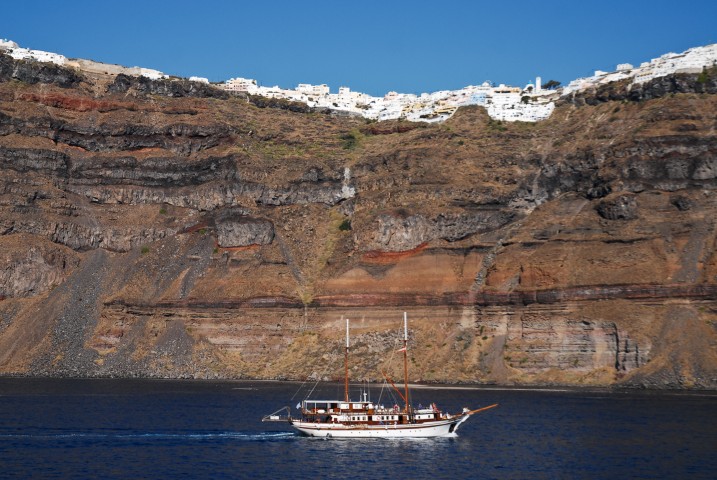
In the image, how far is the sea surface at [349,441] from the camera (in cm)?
6962

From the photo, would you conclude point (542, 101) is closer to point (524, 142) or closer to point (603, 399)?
point (524, 142)

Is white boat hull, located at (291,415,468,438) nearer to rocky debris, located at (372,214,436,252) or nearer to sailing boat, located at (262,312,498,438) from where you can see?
sailing boat, located at (262,312,498,438)

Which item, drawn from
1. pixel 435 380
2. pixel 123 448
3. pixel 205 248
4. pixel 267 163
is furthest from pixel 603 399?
pixel 267 163

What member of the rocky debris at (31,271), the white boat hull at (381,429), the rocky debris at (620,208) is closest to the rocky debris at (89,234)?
the rocky debris at (31,271)

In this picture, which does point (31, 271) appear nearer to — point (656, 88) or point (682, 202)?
point (682, 202)

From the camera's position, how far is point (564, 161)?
15938 cm

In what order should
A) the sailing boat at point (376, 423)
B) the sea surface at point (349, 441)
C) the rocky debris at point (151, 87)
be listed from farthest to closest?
the rocky debris at point (151, 87)
the sailing boat at point (376, 423)
the sea surface at point (349, 441)

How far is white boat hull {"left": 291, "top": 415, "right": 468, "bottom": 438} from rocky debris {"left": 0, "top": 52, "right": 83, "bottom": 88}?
391ft

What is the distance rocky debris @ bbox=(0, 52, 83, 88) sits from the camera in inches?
7382

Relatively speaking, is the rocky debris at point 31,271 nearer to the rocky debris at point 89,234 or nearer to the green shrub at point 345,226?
the rocky debris at point 89,234

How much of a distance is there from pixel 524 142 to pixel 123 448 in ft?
356

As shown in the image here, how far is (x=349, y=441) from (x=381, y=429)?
2.69 metres

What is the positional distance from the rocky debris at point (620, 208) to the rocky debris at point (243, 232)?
1925 inches

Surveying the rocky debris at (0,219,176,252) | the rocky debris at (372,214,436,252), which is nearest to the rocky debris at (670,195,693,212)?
the rocky debris at (372,214,436,252)
